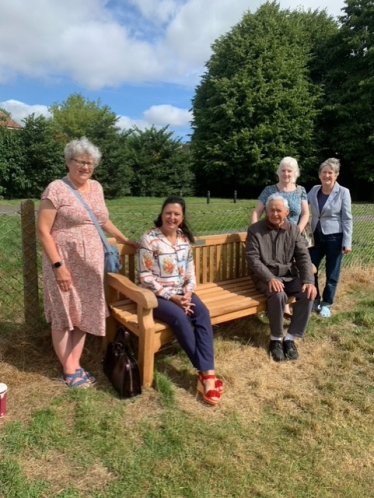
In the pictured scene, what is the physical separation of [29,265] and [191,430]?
2020 mm

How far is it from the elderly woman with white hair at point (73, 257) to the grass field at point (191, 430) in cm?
38

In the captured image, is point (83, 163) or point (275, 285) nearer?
point (83, 163)

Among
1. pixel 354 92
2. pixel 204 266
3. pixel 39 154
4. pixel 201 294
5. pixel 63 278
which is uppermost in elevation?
pixel 354 92

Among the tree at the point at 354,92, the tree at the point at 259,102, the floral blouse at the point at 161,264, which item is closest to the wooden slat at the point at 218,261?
the floral blouse at the point at 161,264

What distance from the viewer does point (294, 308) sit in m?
3.81

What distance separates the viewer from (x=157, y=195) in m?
25.9

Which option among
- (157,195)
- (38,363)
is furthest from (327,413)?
(157,195)

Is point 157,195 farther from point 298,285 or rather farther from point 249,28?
point 298,285

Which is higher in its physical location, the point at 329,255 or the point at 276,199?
the point at 276,199

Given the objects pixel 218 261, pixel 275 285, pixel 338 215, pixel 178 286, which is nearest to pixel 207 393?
pixel 178 286

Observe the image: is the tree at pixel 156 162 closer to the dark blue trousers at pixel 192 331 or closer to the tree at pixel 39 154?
the tree at pixel 39 154

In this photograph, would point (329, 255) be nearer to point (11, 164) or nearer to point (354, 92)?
point (11, 164)

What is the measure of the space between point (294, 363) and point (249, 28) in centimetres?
2941

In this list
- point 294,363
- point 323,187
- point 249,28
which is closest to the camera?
point 294,363
